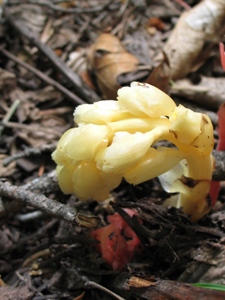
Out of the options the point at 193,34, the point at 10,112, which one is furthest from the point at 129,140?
the point at 193,34

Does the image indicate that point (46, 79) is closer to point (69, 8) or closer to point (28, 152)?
point (28, 152)

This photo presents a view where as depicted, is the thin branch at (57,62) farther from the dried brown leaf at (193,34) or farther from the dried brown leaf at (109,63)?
the dried brown leaf at (193,34)

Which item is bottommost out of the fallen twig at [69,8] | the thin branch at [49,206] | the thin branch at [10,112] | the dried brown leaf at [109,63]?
the thin branch at [10,112]

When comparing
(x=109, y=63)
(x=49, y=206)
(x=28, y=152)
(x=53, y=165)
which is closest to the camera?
(x=49, y=206)

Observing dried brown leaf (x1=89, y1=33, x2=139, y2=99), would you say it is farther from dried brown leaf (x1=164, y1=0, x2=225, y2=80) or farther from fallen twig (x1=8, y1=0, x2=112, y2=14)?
fallen twig (x1=8, y1=0, x2=112, y2=14)

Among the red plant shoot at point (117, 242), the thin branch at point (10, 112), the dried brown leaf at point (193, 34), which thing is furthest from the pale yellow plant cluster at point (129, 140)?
the dried brown leaf at point (193, 34)

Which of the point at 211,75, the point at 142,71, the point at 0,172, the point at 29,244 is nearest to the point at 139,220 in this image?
the point at 29,244

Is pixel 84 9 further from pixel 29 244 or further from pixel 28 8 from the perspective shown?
pixel 29 244
